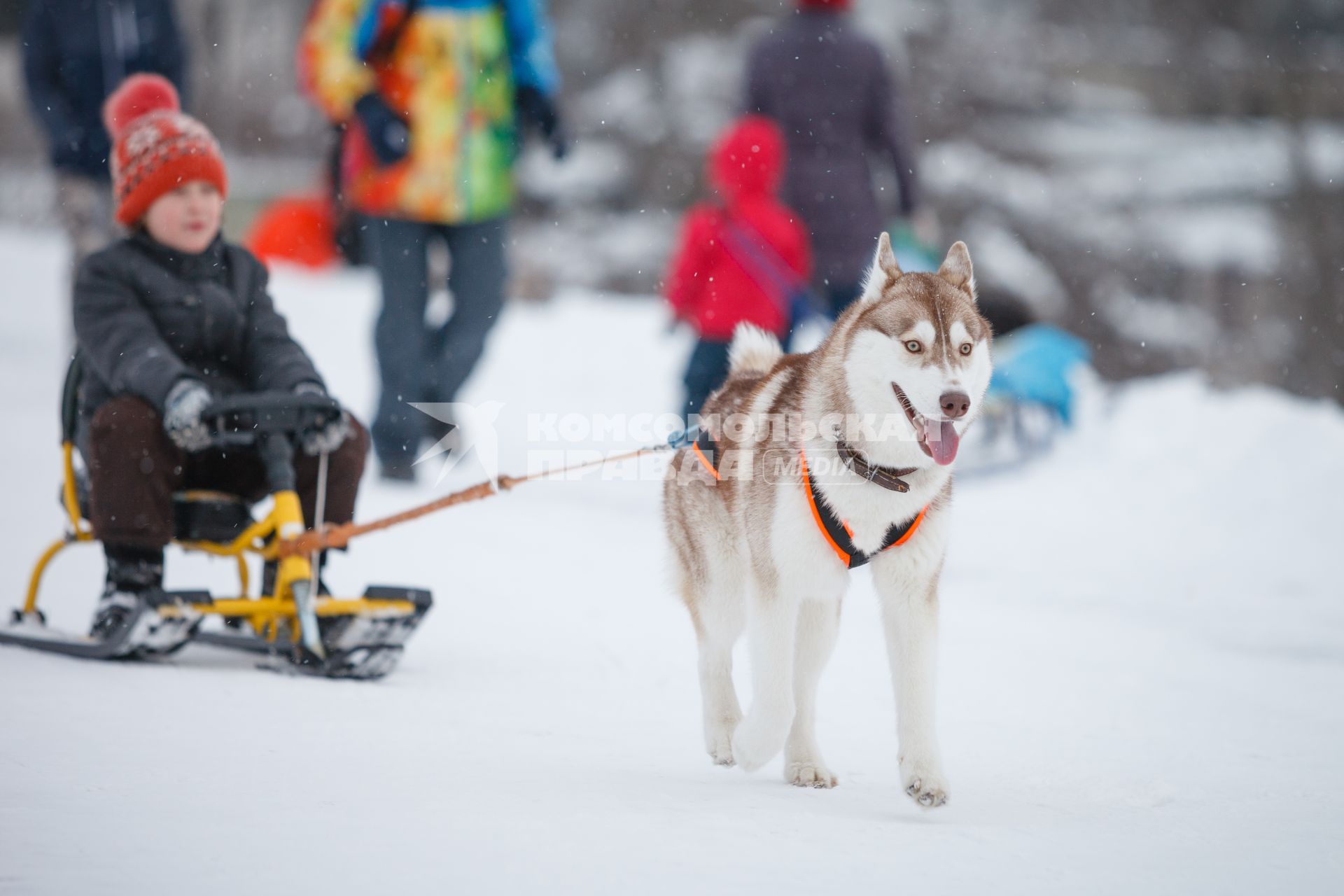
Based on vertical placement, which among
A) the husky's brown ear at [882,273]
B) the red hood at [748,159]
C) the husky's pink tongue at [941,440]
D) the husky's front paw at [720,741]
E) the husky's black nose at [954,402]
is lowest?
the husky's front paw at [720,741]

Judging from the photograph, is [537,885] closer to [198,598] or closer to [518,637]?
[198,598]

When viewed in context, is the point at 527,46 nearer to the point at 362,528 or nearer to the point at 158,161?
the point at 158,161

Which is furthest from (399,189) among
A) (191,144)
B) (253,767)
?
(253,767)

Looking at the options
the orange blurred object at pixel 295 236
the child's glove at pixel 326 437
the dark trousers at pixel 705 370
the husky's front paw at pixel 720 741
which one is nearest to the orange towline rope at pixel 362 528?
the child's glove at pixel 326 437

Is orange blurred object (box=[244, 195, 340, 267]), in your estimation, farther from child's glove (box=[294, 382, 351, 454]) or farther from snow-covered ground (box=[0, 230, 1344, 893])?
child's glove (box=[294, 382, 351, 454])

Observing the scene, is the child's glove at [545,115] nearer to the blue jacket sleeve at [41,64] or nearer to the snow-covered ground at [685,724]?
the snow-covered ground at [685,724]

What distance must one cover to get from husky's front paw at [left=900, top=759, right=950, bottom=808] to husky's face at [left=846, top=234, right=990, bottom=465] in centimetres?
61

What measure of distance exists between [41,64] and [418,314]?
3.31 metres

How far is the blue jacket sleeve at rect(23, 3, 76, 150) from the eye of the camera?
7.79 m

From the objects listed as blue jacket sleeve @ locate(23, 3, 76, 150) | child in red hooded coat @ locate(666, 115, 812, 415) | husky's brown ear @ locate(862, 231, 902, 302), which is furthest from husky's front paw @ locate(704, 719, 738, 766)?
blue jacket sleeve @ locate(23, 3, 76, 150)

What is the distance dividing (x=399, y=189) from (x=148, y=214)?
2.21 metres

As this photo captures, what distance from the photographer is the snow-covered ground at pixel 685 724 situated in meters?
2.28

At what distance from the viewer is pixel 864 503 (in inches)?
111

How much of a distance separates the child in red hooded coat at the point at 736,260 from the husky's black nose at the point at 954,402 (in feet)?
12.1
